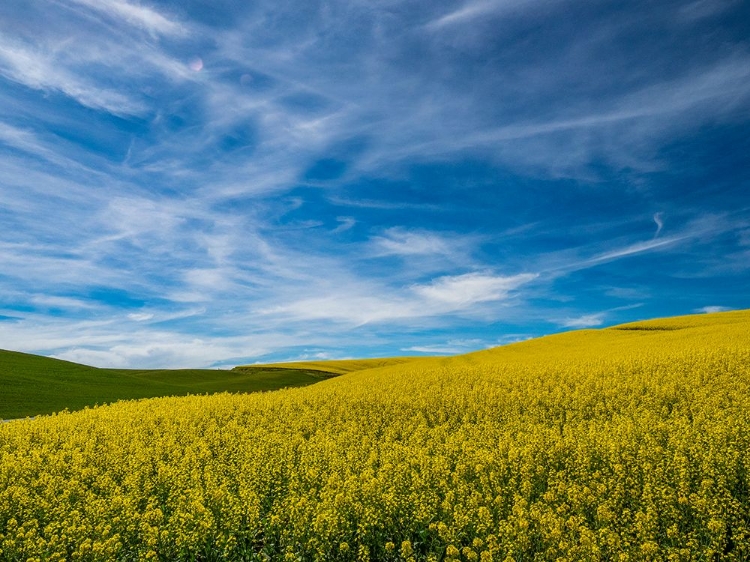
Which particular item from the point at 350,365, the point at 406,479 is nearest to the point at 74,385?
the point at 406,479

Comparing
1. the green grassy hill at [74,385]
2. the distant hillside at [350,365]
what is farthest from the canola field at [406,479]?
the distant hillside at [350,365]

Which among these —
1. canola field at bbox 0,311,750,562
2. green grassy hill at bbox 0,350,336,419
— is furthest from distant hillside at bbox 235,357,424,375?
canola field at bbox 0,311,750,562

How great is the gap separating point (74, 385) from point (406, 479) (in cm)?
5222

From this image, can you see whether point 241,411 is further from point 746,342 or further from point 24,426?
point 746,342

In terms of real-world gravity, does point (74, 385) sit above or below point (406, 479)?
above

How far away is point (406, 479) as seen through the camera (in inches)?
446

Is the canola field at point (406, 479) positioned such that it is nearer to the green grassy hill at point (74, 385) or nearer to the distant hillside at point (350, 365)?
the green grassy hill at point (74, 385)

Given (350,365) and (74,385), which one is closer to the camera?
(74,385)

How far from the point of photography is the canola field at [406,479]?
873 cm

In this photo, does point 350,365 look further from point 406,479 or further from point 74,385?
point 406,479

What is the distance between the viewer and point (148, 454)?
15.4 meters

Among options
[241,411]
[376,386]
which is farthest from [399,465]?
[376,386]

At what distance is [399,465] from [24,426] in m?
18.8

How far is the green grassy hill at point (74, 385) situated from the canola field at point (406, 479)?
64.1 ft
